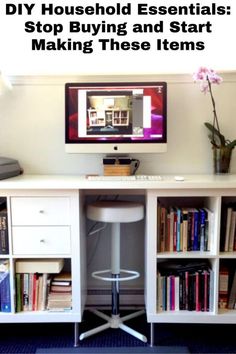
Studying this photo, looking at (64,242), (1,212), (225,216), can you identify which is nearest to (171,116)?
(225,216)

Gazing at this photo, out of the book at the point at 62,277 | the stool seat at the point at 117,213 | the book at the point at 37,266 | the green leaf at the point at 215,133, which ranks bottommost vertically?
the book at the point at 62,277

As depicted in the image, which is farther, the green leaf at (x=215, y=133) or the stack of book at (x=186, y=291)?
the green leaf at (x=215, y=133)

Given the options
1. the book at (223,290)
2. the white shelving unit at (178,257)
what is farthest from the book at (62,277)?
the book at (223,290)

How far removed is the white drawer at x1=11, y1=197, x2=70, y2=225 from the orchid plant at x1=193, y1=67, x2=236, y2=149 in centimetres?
95

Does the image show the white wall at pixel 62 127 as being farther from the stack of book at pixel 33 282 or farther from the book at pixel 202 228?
the stack of book at pixel 33 282

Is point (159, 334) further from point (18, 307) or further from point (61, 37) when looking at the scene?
point (61, 37)

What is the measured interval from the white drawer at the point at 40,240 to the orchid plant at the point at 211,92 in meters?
1.01

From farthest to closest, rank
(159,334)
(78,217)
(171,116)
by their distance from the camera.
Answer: (171,116) < (159,334) < (78,217)

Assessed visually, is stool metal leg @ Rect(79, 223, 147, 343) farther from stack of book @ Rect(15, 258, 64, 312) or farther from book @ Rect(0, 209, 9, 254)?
book @ Rect(0, 209, 9, 254)

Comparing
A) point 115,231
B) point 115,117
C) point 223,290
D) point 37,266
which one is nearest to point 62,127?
point 115,117

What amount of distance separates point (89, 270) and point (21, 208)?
711 mm

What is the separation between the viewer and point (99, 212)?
1758mm

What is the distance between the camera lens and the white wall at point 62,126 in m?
2.12

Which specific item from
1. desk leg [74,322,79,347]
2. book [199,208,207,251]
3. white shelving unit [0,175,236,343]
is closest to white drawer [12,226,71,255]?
white shelving unit [0,175,236,343]
